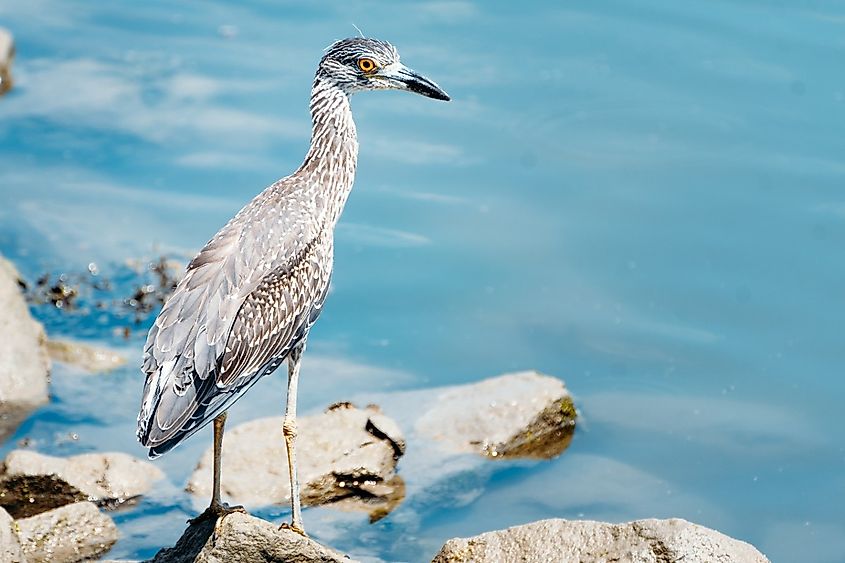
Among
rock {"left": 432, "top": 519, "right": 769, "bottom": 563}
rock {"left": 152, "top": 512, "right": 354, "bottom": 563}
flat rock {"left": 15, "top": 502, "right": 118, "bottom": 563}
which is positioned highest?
rock {"left": 432, "top": 519, "right": 769, "bottom": 563}

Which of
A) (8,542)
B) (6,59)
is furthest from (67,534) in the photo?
(6,59)

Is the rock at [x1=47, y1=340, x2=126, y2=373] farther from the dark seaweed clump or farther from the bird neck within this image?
the bird neck

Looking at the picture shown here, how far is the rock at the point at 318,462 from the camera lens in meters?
9.68

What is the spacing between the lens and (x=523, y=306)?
1216 centimetres

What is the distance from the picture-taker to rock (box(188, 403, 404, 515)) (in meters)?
9.68

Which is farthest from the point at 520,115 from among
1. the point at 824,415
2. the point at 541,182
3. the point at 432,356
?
the point at 824,415

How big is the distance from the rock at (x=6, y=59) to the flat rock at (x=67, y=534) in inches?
301

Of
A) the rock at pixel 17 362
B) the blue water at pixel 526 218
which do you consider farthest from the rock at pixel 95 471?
the rock at pixel 17 362

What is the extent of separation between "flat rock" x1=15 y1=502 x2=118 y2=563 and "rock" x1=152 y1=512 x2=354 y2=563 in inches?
68.1

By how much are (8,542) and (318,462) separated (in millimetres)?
2545

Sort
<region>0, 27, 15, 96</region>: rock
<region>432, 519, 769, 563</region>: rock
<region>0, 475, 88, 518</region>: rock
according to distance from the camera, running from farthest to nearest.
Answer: <region>0, 27, 15, 96</region>: rock → <region>0, 475, 88, 518</region>: rock → <region>432, 519, 769, 563</region>: rock

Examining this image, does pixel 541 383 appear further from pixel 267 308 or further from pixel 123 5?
pixel 123 5

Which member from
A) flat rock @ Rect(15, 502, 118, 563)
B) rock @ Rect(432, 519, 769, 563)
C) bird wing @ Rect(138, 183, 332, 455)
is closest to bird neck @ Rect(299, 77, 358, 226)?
bird wing @ Rect(138, 183, 332, 455)

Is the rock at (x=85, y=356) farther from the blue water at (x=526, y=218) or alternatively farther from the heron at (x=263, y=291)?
the heron at (x=263, y=291)
